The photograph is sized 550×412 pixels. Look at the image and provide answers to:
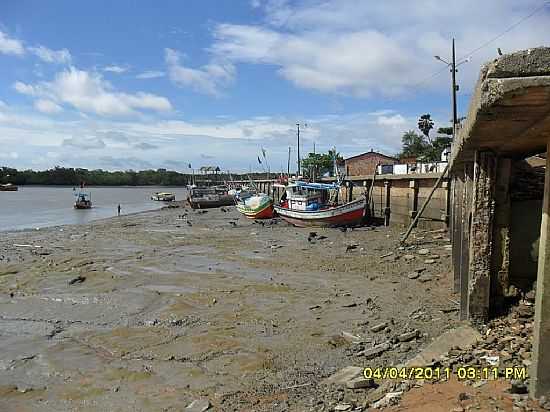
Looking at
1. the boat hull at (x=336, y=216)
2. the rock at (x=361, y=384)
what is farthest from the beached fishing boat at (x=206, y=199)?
the rock at (x=361, y=384)

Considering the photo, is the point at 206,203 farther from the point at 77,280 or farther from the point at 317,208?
the point at 77,280

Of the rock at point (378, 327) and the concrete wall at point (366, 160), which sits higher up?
the concrete wall at point (366, 160)

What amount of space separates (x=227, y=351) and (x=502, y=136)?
19.3 feet

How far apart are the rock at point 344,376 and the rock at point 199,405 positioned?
1616 millimetres

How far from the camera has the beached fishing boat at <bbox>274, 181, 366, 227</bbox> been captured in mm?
30547

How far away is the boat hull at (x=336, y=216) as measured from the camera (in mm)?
30438

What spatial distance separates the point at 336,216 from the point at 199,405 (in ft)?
81.4

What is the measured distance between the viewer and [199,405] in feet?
22.0

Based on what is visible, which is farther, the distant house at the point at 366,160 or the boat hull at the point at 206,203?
the distant house at the point at 366,160

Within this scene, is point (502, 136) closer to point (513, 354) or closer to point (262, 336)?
point (513, 354)

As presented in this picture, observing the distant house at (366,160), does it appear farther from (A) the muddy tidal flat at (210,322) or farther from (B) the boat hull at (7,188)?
(B) the boat hull at (7,188)

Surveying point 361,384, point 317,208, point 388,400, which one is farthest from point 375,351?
point 317,208

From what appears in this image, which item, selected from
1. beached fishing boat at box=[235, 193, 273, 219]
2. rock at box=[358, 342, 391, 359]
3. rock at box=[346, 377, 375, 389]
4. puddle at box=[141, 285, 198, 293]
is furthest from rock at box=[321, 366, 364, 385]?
beached fishing boat at box=[235, 193, 273, 219]

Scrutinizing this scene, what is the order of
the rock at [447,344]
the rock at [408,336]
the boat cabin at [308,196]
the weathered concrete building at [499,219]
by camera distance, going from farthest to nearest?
the boat cabin at [308,196] < the rock at [408,336] < the weathered concrete building at [499,219] < the rock at [447,344]
